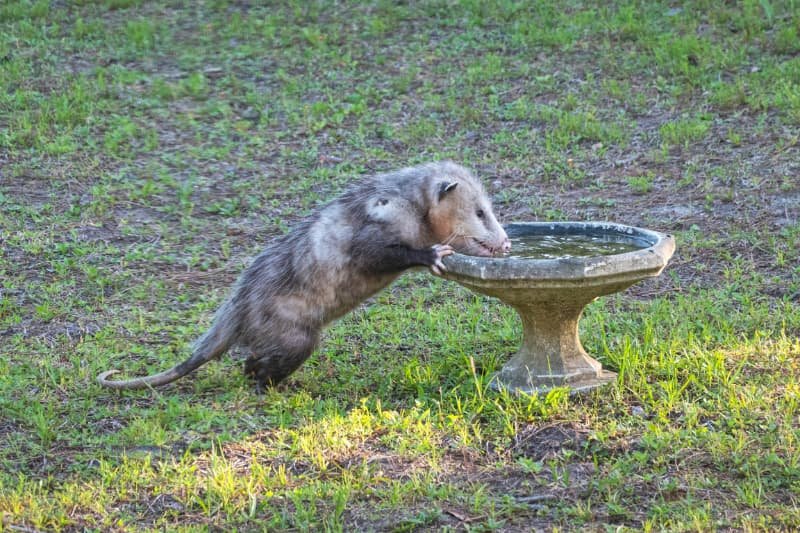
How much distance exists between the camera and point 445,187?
15.3ft

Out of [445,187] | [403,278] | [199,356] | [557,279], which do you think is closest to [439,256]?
[445,187]

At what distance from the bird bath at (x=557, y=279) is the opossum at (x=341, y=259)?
292mm

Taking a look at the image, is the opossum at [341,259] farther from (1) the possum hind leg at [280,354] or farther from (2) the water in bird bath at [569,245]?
(2) the water in bird bath at [569,245]

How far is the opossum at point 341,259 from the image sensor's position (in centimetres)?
474

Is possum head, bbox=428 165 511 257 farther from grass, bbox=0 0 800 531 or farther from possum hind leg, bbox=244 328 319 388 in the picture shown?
possum hind leg, bbox=244 328 319 388

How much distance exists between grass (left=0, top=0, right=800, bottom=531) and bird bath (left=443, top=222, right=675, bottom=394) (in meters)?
0.18

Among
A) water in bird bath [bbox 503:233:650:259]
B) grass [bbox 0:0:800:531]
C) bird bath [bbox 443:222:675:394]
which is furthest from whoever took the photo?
water in bird bath [bbox 503:233:650:259]

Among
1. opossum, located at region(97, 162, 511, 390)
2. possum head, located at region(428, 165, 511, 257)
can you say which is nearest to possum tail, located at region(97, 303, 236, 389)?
opossum, located at region(97, 162, 511, 390)

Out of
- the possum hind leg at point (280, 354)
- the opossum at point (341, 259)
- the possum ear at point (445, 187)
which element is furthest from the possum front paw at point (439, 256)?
the possum hind leg at point (280, 354)

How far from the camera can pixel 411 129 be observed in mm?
8352

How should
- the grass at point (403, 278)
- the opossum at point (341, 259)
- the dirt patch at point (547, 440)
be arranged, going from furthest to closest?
1. the opossum at point (341, 259)
2. the dirt patch at point (547, 440)
3. the grass at point (403, 278)

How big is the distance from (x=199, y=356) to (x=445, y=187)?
52.4 inches

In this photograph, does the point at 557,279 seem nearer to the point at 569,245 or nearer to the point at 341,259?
the point at 569,245

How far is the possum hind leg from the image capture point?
15.6ft
